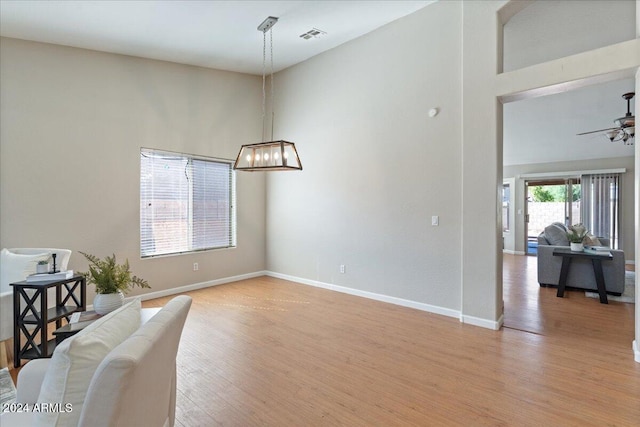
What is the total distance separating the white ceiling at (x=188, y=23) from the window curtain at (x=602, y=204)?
726 centimetres

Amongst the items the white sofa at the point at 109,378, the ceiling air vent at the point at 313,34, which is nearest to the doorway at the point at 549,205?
the ceiling air vent at the point at 313,34

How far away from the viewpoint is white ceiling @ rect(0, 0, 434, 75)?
361 cm

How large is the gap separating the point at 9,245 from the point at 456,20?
19.3ft

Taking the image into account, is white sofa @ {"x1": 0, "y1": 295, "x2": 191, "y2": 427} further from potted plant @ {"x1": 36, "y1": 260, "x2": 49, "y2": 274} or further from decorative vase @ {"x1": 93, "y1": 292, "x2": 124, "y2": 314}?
potted plant @ {"x1": 36, "y1": 260, "x2": 49, "y2": 274}

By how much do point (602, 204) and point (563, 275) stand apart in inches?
190

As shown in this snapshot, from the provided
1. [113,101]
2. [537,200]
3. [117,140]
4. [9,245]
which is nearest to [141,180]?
[117,140]

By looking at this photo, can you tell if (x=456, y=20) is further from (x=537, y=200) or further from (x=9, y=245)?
(x=537, y=200)

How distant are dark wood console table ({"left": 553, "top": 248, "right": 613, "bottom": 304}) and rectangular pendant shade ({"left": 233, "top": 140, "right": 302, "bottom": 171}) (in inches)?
171

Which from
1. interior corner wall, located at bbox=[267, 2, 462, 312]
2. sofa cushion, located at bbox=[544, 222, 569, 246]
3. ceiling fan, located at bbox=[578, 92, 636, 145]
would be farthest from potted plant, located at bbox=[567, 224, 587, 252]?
interior corner wall, located at bbox=[267, 2, 462, 312]

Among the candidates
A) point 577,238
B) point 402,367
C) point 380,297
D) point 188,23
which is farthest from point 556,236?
point 188,23

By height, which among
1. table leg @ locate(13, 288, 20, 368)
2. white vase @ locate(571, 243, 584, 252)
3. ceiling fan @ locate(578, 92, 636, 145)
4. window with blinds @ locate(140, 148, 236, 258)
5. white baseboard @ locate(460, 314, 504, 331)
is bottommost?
white baseboard @ locate(460, 314, 504, 331)

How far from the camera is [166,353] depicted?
1469 mm

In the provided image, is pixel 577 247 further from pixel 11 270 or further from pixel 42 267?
pixel 11 270

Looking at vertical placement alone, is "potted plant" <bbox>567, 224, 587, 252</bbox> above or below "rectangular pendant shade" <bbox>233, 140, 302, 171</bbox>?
below
